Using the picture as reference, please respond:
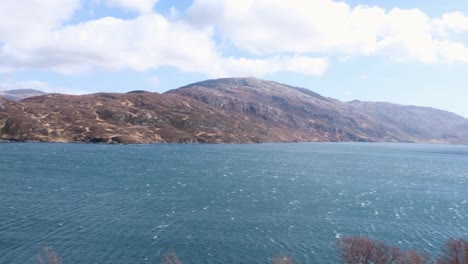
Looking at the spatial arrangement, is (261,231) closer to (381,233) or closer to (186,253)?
(186,253)

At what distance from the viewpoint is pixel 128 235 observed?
82750 mm

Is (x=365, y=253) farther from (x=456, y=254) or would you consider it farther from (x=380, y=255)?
(x=456, y=254)

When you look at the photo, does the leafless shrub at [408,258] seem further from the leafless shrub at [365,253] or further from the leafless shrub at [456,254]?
the leafless shrub at [456,254]

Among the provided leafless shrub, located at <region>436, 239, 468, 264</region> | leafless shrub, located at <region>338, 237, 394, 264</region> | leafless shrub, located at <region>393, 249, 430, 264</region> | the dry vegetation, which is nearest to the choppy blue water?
the dry vegetation

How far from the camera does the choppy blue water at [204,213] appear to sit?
250ft

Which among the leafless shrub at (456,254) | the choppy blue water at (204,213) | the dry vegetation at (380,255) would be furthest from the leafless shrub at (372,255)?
the choppy blue water at (204,213)

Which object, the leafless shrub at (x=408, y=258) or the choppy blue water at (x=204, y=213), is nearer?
the leafless shrub at (x=408, y=258)

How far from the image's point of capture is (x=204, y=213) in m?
104

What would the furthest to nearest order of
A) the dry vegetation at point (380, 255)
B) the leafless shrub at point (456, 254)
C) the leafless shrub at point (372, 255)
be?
the leafless shrub at point (372, 255), the dry vegetation at point (380, 255), the leafless shrub at point (456, 254)

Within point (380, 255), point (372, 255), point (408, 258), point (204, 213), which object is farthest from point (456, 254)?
point (204, 213)

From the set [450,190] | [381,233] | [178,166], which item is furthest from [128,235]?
[450,190]

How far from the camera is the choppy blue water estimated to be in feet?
250

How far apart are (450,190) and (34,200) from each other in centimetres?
16461

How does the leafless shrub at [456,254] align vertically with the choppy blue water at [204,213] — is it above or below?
above
